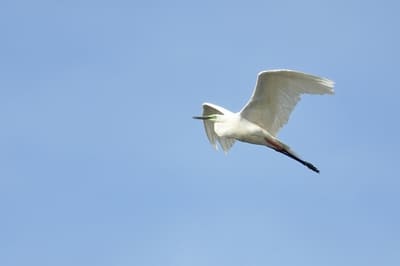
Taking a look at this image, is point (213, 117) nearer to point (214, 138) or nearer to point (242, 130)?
point (242, 130)

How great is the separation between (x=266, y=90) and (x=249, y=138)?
132 centimetres

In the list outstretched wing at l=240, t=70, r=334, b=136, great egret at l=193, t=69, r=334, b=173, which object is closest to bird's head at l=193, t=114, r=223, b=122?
great egret at l=193, t=69, r=334, b=173

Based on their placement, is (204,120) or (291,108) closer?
(291,108)

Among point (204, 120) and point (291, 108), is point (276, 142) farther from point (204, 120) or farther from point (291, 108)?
point (204, 120)

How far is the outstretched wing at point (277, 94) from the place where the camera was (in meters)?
27.2

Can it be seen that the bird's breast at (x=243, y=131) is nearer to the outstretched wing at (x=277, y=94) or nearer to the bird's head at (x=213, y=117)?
the outstretched wing at (x=277, y=94)

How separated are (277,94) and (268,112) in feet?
2.07

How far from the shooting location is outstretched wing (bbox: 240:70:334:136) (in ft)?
89.1

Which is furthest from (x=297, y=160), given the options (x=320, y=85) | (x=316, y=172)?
(x=320, y=85)

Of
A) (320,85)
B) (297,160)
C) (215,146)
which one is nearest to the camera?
(320,85)

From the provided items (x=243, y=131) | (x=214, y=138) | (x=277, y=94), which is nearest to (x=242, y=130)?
(x=243, y=131)

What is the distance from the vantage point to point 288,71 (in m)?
27.2

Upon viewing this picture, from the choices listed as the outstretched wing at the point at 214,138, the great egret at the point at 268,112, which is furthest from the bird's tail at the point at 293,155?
the outstretched wing at the point at 214,138

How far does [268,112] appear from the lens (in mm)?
28594
